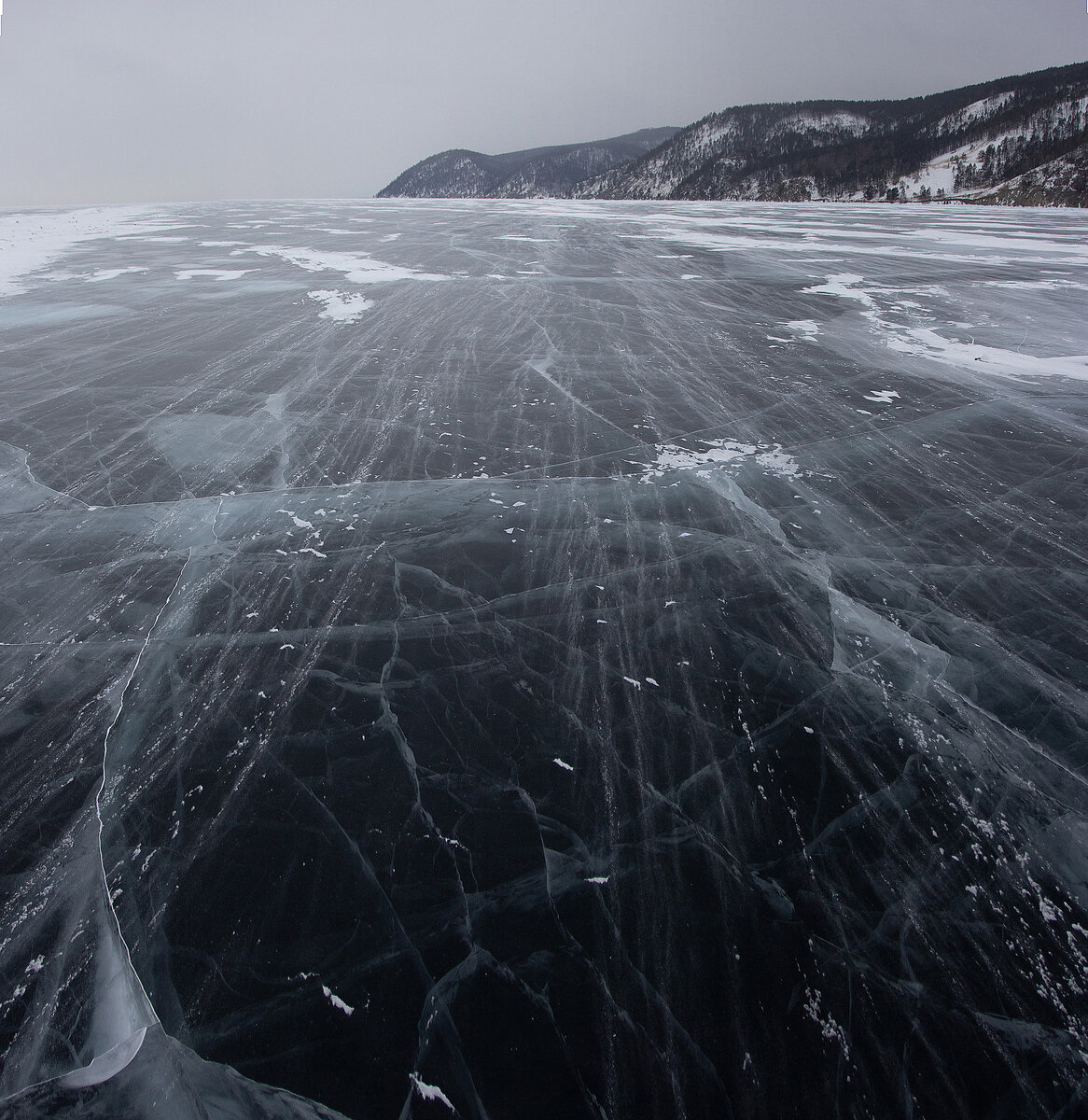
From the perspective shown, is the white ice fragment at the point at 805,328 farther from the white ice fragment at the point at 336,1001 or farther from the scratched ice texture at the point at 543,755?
the white ice fragment at the point at 336,1001

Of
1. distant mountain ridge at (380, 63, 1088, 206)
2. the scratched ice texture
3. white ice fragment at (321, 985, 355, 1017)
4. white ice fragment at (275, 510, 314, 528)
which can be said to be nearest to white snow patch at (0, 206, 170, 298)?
the scratched ice texture

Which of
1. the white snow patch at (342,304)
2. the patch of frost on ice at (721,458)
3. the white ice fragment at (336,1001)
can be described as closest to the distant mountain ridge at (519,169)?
the white snow patch at (342,304)

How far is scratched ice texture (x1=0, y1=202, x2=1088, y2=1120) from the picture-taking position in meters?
1.16

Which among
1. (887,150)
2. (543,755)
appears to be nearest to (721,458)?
(543,755)

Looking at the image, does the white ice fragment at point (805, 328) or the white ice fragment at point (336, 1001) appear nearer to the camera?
the white ice fragment at point (336, 1001)

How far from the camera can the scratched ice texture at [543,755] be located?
3.80ft

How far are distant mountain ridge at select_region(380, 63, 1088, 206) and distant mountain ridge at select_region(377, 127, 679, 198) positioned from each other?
34.8 m

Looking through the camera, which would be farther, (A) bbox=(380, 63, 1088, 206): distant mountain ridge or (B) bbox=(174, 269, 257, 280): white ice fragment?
(A) bbox=(380, 63, 1088, 206): distant mountain ridge

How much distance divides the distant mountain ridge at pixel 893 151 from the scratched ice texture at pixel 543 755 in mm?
36625

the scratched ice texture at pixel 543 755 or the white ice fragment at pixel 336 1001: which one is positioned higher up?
the scratched ice texture at pixel 543 755

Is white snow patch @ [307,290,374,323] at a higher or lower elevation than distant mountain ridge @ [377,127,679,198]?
lower

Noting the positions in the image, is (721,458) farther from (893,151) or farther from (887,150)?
(887,150)

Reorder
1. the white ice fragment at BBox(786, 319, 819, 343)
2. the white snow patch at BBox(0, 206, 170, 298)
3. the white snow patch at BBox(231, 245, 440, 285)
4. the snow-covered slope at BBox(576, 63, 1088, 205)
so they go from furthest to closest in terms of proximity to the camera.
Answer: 1. the snow-covered slope at BBox(576, 63, 1088, 205)
2. the white snow patch at BBox(0, 206, 170, 298)
3. the white snow patch at BBox(231, 245, 440, 285)
4. the white ice fragment at BBox(786, 319, 819, 343)

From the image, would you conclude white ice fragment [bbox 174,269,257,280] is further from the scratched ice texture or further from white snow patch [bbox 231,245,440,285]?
the scratched ice texture
